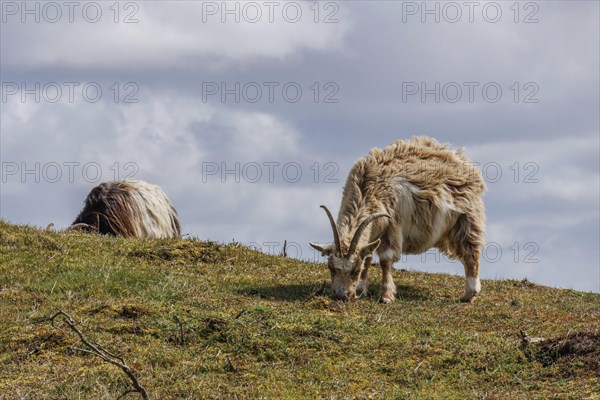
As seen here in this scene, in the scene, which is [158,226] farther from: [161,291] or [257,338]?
[257,338]

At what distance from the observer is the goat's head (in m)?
13.8

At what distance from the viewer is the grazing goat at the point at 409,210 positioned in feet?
47.4

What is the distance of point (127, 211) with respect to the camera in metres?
21.9

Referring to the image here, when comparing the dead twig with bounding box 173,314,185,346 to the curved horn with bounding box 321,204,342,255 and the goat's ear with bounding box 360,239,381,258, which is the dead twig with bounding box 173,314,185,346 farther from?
the goat's ear with bounding box 360,239,381,258

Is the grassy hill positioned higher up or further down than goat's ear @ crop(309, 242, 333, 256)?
further down

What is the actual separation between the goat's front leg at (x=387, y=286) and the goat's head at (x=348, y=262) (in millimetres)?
529

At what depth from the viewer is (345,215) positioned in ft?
48.7

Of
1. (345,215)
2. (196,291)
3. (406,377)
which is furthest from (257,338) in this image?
(345,215)

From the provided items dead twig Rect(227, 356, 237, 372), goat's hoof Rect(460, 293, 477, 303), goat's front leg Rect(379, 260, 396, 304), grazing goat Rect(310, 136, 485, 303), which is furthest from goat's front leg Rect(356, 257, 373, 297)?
dead twig Rect(227, 356, 237, 372)

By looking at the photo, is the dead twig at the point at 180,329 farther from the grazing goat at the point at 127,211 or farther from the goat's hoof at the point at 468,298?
the grazing goat at the point at 127,211

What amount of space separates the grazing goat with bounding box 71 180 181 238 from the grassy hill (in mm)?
5837

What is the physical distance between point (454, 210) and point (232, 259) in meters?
3.79

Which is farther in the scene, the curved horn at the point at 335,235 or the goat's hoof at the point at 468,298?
the goat's hoof at the point at 468,298

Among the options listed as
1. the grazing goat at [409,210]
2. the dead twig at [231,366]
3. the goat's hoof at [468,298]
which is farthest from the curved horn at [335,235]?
the dead twig at [231,366]
